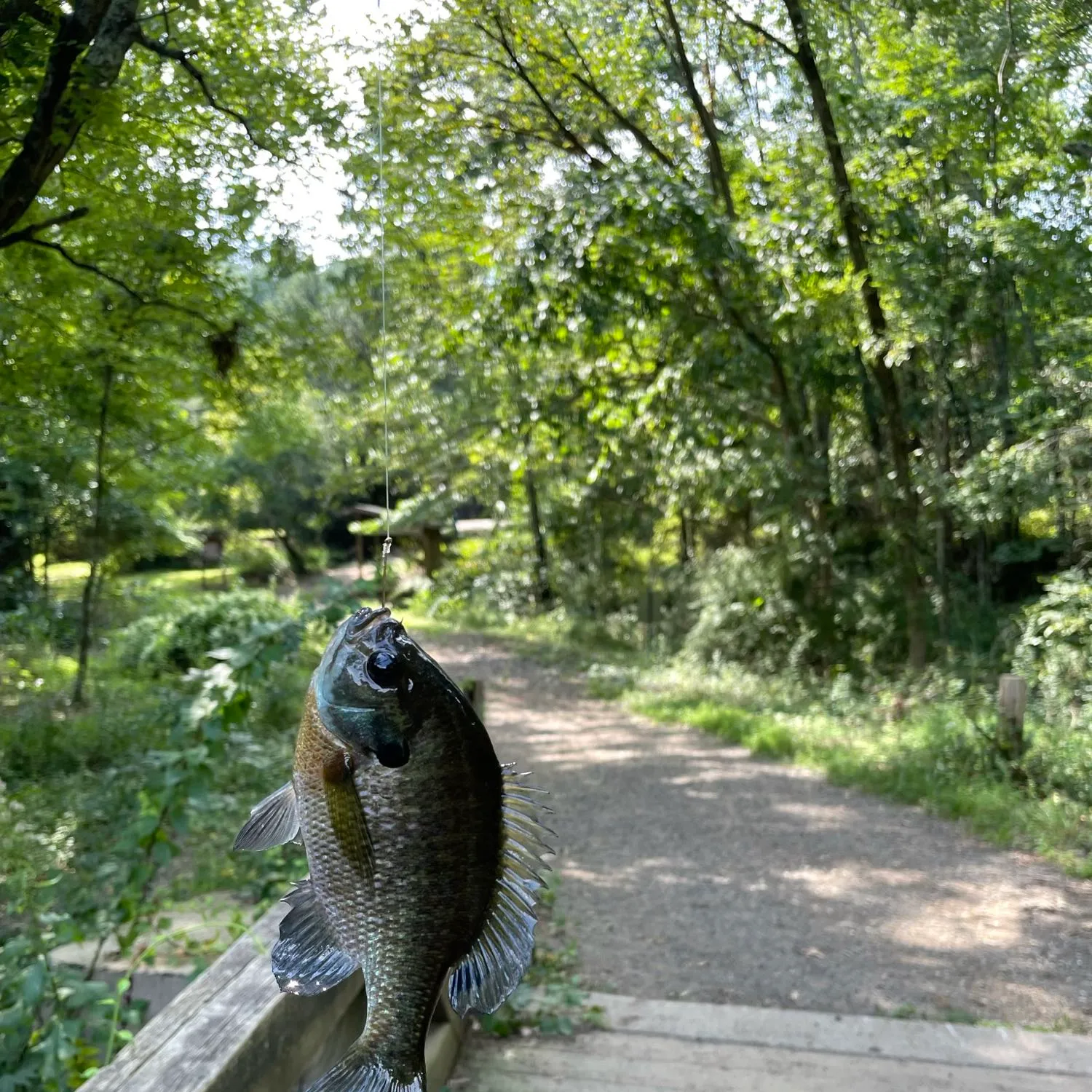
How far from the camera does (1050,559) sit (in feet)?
34.6

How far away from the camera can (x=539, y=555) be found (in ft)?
57.2

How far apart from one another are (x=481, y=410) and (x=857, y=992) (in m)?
10.5

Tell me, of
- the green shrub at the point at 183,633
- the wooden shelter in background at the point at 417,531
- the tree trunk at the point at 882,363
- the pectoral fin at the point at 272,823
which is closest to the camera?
the pectoral fin at the point at 272,823

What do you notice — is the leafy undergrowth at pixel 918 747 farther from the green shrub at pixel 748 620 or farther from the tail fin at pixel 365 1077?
the tail fin at pixel 365 1077

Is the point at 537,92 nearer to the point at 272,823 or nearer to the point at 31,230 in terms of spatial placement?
the point at 31,230

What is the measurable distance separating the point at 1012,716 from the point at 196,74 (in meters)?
6.99

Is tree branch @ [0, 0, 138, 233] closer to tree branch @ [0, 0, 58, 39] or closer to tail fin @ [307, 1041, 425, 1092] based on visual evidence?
tree branch @ [0, 0, 58, 39]

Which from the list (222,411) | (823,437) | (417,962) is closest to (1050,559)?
(823,437)

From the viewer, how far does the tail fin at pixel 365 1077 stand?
3.63 ft

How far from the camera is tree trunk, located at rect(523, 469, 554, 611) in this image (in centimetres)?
1658

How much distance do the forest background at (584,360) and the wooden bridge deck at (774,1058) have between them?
4.83ft

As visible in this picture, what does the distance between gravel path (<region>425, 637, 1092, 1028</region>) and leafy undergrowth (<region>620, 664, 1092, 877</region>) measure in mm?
227

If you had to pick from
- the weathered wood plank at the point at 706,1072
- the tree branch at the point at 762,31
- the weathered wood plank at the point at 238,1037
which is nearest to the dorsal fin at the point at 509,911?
the weathered wood plank at the point at 238,1037

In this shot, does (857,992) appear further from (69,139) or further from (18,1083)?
(69,139)
